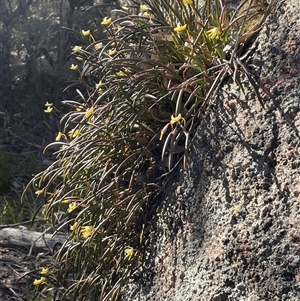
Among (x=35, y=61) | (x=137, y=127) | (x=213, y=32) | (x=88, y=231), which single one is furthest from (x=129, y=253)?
(x=35, y=61)

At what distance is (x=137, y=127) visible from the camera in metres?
3.42

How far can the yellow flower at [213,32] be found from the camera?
3.03m

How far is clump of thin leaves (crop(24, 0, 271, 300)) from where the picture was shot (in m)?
3.14

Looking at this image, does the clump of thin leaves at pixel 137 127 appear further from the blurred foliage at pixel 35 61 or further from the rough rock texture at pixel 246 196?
the blurred foliage at pixel 35 61

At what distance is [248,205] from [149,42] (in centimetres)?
127

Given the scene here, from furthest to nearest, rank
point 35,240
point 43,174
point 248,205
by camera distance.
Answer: point 35,240
point 43,174
point 248,205

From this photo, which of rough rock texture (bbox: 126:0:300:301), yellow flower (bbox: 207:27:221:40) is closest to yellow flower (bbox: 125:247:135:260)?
rough rock texture (bbox: 126:0:300:301)

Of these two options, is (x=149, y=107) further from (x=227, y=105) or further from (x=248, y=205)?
(x=248, y=205)

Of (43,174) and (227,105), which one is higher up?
(227,105)

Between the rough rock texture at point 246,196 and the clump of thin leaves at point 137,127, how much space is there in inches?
5.2

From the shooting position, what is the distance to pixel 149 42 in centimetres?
368

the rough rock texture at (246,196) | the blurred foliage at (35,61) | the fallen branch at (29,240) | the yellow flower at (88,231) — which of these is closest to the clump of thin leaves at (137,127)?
the yellow flower at (88,231)

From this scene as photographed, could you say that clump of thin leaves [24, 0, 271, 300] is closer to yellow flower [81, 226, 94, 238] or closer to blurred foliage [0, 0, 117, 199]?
yellow flower [81, 226, 94, 238]

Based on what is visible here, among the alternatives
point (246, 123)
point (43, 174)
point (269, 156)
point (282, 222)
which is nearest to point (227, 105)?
point (246, 123)
